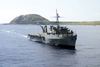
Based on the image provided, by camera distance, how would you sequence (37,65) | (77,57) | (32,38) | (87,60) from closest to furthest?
(37,65) → (87,60) → (77,57) → (32,38)

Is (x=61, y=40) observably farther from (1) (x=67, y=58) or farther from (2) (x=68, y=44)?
(1) (x=67, y=58)

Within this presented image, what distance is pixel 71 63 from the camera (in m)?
47.5

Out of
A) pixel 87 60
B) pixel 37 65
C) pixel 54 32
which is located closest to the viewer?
pixel 37 65

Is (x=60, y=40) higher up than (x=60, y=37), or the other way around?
(x=60, y=37)

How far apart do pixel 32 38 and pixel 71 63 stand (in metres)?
51.6

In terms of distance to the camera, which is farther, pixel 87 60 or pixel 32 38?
pixel 32 38

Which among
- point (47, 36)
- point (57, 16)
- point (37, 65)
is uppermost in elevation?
Answer: point (57, 16)

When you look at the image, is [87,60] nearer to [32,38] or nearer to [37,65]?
[37,65]

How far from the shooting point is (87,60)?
5016 cm

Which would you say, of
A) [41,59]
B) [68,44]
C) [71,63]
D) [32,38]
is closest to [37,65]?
[41,59]

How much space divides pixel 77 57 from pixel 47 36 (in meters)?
27.5

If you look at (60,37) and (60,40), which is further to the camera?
(60,40)

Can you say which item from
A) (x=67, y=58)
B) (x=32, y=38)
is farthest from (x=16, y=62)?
(x=32, y=38)

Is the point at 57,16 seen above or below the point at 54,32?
above
